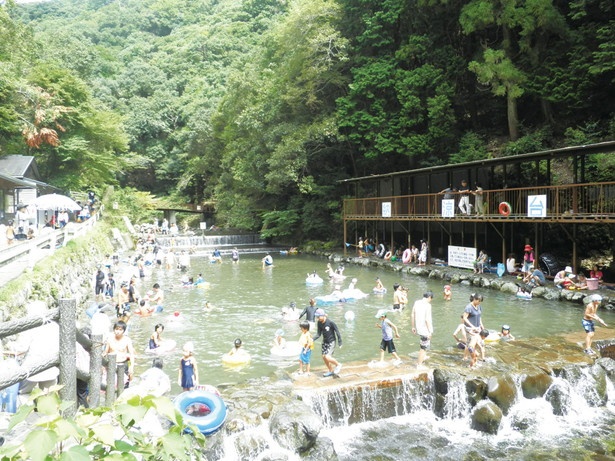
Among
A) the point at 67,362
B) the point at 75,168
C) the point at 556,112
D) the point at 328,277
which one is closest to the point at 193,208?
the point at 75,168

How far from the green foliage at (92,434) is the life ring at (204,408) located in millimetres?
6357

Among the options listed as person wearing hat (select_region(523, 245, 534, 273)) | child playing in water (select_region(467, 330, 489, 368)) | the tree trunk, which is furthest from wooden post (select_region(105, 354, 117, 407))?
the tree trunk

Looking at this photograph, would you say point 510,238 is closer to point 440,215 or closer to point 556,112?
point 440,215

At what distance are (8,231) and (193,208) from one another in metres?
42.3

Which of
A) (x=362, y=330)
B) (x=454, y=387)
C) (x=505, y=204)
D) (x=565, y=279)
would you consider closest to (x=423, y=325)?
(x=454, y=387)

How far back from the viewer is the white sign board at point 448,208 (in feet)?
82.8

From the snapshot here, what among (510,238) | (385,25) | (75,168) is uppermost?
(385,25)

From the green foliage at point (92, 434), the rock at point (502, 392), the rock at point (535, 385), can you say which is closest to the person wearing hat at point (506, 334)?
the rock at point (535, 385)

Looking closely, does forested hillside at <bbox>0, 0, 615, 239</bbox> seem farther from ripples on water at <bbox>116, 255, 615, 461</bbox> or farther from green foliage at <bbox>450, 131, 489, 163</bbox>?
ripples on water at <bbox>116, 255, 615, 461</bbox>

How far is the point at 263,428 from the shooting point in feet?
29.4

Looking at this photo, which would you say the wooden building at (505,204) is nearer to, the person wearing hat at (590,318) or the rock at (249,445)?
the person wearing hat at (590,318)

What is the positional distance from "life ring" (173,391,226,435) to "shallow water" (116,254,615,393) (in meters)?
2.96

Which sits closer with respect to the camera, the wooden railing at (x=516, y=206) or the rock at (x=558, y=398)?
the rock at (x=558, y=398)

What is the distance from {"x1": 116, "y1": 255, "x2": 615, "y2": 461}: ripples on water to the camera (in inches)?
368
